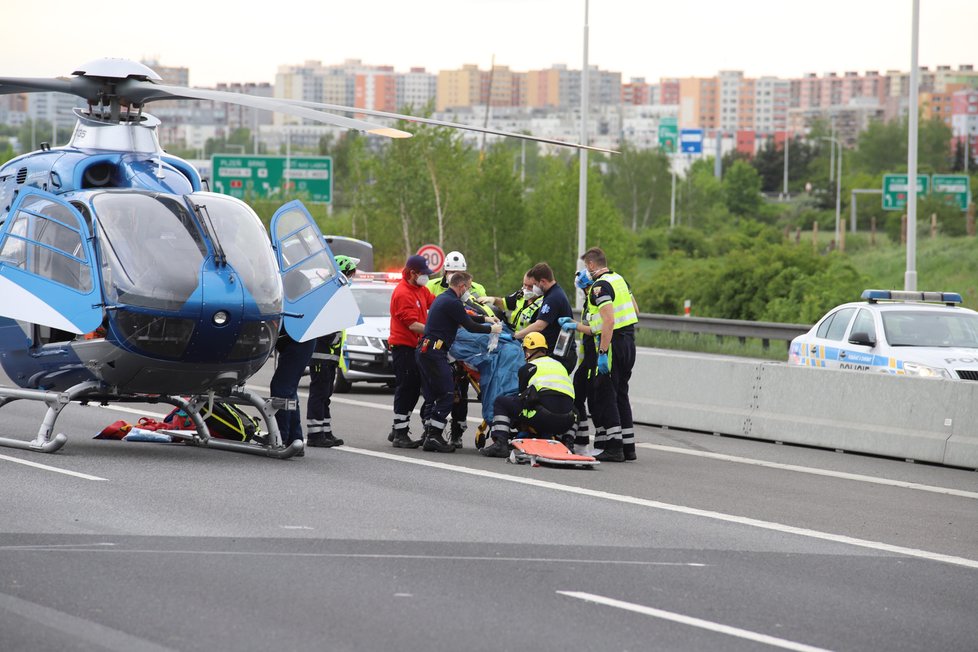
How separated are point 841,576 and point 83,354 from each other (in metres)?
6.92

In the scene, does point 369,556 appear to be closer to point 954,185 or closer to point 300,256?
point 300,256

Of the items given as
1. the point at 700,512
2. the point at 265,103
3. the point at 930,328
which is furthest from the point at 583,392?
the point at 930,328

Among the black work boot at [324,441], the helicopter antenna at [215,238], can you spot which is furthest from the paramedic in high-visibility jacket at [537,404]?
the helicopter antenna at [215,238]

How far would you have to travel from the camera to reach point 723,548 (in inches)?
367

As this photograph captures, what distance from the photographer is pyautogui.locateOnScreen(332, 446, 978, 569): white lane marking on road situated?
30.9 feet

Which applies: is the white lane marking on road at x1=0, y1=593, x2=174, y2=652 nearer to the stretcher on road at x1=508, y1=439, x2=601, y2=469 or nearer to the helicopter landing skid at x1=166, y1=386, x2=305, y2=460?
the helicopter landing skid at x1=166, y1=386, x2=305, y2=460

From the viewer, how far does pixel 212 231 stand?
1234 centimetres

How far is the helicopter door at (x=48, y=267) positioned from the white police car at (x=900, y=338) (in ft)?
29.1

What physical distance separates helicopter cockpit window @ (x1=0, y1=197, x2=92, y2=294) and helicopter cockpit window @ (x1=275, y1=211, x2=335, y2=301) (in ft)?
6.27

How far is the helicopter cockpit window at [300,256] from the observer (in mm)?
13484

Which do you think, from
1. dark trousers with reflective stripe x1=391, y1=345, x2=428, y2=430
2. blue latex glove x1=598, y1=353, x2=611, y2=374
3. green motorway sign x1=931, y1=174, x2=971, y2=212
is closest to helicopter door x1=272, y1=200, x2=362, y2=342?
dark trousers with reflective stripe x1=391, y1=345, x2=428, y2=430

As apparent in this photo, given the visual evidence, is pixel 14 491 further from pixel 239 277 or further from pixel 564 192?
pixel 564 192

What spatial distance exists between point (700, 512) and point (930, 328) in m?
7.45

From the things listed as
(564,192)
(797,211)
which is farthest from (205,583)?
(797,211)
